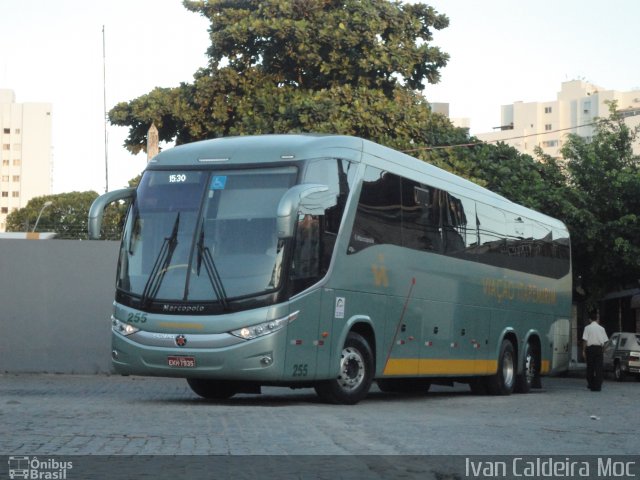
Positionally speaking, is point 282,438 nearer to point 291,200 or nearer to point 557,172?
point 291,200

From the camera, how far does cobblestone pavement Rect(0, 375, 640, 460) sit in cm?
952

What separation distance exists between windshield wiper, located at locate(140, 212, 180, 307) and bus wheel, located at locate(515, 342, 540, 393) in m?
10.8

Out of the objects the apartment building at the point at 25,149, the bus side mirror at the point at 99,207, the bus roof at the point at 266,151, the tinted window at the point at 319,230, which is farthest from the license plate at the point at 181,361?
the apartment building at the point at 25,149

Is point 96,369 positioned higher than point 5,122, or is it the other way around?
point 5,122

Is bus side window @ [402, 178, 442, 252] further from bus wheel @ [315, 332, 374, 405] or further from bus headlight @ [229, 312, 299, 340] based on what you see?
bus headlight @ [229, 312, 299, 340]

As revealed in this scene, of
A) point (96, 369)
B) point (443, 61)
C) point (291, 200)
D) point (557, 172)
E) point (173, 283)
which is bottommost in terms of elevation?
→ point (96, 369)

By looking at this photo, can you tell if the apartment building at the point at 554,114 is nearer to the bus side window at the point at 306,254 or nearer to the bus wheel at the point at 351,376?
the bus wheel at the point at 351,376

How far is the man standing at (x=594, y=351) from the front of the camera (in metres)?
25.2

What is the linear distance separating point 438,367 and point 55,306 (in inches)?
393

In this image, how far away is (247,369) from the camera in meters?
14.6

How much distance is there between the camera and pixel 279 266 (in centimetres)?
1463
